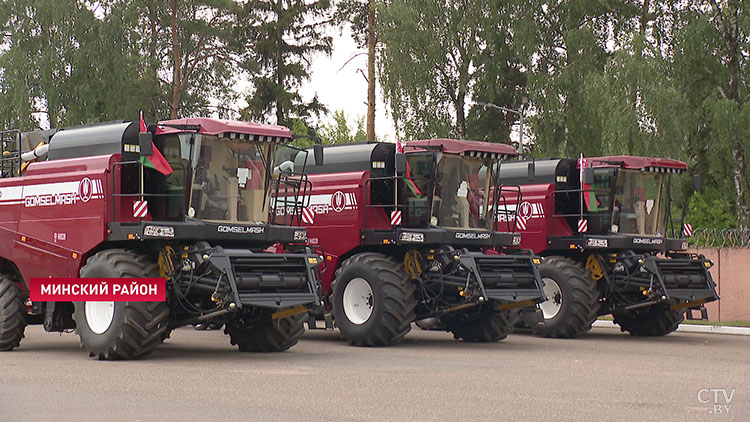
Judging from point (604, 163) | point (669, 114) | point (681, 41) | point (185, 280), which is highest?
point (681, 41)

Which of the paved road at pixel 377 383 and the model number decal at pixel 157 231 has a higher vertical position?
the model number decal at pixel 157 231

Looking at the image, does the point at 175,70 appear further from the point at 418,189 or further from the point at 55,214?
the point at 55,214

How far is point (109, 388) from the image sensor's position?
471 inches

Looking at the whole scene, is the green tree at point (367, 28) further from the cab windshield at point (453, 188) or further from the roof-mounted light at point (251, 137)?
the roof-mounted light at point (251, 137)

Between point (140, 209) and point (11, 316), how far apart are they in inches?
118

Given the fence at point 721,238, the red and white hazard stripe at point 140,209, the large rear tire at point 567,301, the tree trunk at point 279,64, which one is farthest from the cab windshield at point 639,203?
the tree trunk at point 279,64

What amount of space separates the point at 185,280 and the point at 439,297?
483 cm

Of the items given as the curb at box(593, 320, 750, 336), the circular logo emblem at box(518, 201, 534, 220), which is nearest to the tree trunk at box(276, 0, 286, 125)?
the curb at box(593, 320, 750, 336)

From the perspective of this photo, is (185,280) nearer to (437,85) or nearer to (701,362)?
(701,362)

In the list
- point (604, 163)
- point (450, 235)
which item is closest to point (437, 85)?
point (604, 163)

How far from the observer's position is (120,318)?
586 inches

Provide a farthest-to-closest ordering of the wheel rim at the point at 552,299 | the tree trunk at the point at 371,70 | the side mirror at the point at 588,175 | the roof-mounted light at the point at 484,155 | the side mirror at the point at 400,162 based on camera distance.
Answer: the tree trunk at the point at 371,70 → the wheel rim at the point at 552,299 → the side mirror at the point at 588,175 → the roof-mounted light at the point at 484,155 → the side mirror at the point at 400,162

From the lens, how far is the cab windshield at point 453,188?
1908 cm

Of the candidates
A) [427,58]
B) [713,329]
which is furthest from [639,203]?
[427,58]
